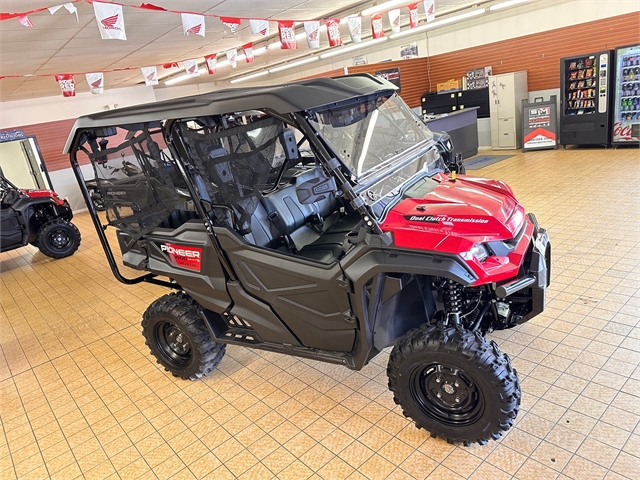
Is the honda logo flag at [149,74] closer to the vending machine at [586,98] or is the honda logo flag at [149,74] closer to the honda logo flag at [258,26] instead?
the honda logo flag at [258,26]

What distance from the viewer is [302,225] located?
120 inches

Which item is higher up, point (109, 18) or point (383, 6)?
point (383, 6)

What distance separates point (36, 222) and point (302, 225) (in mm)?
5537

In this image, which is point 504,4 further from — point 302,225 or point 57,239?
point 57,239

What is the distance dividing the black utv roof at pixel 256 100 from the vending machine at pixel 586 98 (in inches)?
300

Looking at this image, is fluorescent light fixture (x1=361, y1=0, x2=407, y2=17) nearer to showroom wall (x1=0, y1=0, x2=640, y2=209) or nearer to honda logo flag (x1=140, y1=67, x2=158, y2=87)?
showroom wall (x1=0, y1=0, x2=640, y2=209)

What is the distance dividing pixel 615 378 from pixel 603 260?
168cm

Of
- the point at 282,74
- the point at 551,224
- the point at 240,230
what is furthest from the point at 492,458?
the point at 282,74

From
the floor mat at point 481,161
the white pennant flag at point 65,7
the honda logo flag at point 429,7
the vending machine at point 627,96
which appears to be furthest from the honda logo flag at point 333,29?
the vending machine at point 627,96

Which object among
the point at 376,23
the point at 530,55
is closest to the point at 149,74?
the point at 376,23

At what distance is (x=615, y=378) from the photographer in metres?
2.44

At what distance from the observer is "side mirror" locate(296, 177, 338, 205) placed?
6.16 feet

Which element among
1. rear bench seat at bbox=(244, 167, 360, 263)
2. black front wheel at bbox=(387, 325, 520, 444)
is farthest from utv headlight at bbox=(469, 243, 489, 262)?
rear bench seat at bbox=(244, 167, 360, 263)

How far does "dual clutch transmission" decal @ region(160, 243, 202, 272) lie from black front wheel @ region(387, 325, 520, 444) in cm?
125
